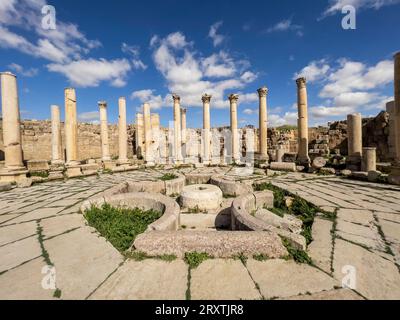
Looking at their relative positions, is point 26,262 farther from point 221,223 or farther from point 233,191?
point 233,191

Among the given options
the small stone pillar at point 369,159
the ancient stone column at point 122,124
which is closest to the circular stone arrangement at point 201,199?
the small stone pillar at point 369,159

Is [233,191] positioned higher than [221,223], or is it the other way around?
[233,191]

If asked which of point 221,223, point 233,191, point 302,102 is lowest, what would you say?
point 221,223

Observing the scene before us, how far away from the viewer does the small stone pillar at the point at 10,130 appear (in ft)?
27.4

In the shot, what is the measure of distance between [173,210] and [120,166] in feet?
32.9

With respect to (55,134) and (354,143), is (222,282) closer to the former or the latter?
(354,143)

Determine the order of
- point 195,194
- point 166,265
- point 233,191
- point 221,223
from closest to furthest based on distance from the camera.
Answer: point 166,265 < point 221,223 < point 195,194 < point 233,191

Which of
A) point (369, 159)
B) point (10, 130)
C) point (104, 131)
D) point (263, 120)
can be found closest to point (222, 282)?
point (369, 159)

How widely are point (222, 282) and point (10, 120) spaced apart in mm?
10716

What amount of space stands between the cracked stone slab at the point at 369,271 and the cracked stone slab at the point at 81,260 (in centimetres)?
252

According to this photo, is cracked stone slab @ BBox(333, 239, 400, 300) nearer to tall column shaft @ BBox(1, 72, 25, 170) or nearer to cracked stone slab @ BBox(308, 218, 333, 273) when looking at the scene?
cracked stone slab @ BBox(308, 218, 333, 273)

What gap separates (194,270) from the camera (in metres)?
2.36

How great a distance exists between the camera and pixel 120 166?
12719 millimetres

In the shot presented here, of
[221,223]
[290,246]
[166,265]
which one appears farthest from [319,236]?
[166,265]
